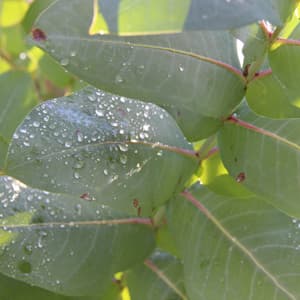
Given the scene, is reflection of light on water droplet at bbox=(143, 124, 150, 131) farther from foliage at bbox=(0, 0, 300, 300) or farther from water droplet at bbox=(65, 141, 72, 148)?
water droplet at bbox=(65, 141, 72, 148)

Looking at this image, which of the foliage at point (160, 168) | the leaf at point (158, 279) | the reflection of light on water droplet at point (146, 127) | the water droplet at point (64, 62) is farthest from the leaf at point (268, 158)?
the water droplet at point (64, 62)

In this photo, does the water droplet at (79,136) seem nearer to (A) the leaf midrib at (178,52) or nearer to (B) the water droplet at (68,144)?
(B) the water droplet at (68,144)

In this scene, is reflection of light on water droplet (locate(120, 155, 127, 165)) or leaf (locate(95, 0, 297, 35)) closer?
leaf (locate(95, 0, 297, 35))

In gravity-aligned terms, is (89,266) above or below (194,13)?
below

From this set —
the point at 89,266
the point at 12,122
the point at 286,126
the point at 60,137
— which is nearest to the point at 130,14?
the point at 60,137

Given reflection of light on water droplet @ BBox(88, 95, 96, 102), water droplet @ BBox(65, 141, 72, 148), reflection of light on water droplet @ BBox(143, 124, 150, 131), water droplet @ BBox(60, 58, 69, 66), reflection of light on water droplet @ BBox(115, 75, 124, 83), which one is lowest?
reflection of light on water droplet @ BBox(143, 124, 150, 131)

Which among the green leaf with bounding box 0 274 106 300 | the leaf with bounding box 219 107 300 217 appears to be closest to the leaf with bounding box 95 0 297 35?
the leaf with bounding box 219 107 300 217

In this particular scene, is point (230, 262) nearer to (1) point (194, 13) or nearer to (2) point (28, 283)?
(2) point (28, 283)
